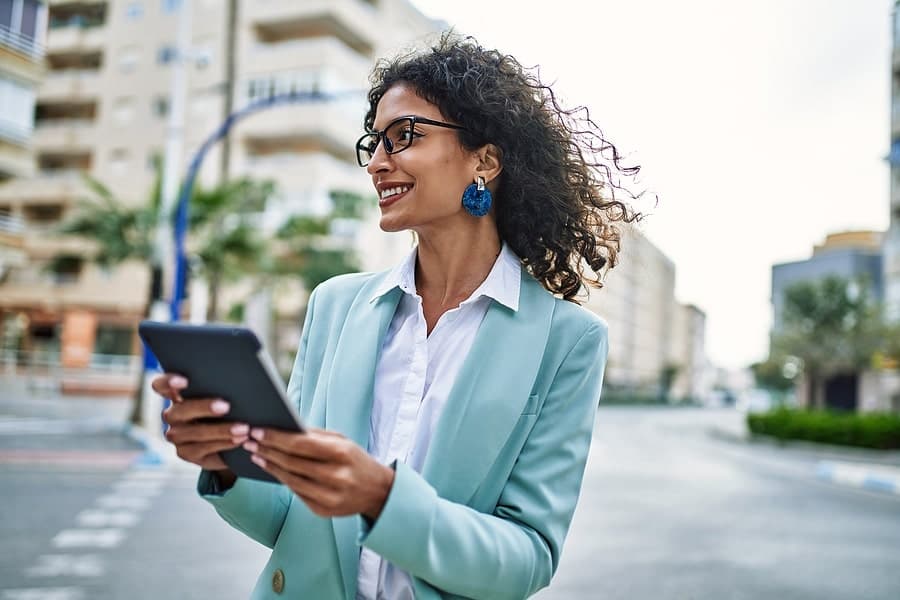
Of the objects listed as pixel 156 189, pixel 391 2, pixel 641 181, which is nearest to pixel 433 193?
pixel 641 181

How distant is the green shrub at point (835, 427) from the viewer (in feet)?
69.2

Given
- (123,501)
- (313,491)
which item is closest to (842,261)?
(123,501)

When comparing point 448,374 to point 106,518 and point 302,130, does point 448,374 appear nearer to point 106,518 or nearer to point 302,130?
point 106,518

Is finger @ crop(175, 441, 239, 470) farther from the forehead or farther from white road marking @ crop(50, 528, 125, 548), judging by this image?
white road marking @ crop(50, 528, 125, 548)

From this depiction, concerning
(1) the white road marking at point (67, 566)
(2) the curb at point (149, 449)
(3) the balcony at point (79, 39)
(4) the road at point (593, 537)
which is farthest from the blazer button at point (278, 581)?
(3) the balcony at point (79, 39)

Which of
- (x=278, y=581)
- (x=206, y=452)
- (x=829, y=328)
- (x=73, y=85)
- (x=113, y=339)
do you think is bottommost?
(x=278, y=581)

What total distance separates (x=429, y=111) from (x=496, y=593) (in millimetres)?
949

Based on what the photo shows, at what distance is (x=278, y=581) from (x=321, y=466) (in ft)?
1.65

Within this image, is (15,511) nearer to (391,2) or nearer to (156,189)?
(156,189)

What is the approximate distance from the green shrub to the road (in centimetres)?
828

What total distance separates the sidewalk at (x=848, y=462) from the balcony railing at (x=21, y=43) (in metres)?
23.7

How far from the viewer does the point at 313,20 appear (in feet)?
125

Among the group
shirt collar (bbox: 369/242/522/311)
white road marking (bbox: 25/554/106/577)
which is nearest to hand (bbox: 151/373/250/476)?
shirt collar (bbox: 369/242/522/311)

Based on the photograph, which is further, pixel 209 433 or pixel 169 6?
pixel 169 6
